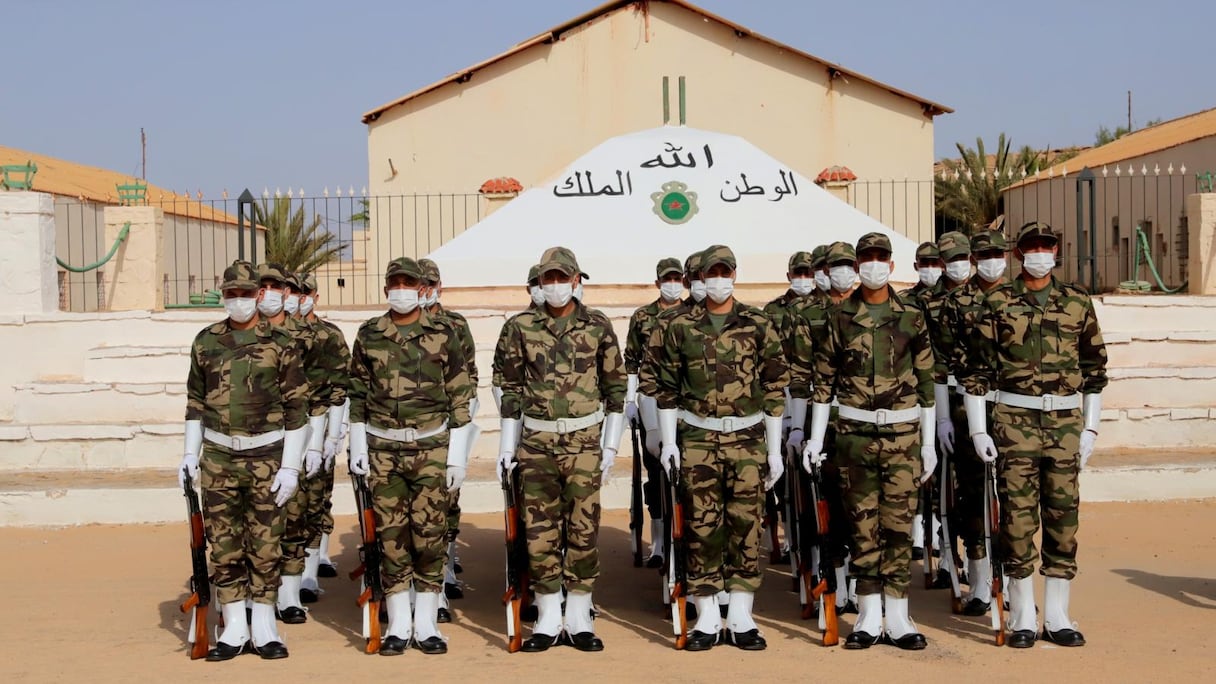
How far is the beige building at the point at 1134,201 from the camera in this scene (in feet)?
81.3

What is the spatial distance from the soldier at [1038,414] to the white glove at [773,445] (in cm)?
101

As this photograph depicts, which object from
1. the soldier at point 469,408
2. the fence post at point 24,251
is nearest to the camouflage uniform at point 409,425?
the soldier at point 469,408

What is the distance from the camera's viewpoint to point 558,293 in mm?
7230

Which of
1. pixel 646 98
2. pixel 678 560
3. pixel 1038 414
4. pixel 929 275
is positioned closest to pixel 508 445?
pixel 678 560

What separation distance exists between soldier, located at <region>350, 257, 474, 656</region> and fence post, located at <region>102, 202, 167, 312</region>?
934 cm

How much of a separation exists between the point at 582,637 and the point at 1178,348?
9996mm

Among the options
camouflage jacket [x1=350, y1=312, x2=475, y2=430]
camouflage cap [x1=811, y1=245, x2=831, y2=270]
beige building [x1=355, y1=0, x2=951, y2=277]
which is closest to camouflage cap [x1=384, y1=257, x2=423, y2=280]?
camouflage jacket [x1=350, y1=312, x2=475, y2=430]

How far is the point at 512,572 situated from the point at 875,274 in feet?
8.17

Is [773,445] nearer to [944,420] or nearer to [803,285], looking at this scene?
[944,420]

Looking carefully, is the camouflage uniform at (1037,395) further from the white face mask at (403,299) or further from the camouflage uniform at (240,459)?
the camouflage uniform at (240,459)

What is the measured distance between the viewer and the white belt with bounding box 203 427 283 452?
22.8 ft

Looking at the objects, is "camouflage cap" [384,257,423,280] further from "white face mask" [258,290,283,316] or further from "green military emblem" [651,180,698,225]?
"green military emblem" [651,180,698,225]

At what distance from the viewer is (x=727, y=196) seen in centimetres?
1555

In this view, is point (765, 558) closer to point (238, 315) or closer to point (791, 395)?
point (791, 395)
